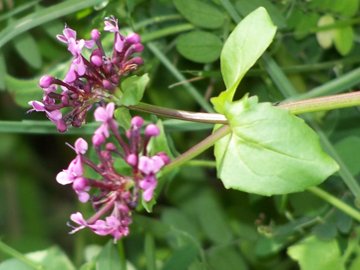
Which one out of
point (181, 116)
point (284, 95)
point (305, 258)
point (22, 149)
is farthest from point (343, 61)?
point (22, 149)

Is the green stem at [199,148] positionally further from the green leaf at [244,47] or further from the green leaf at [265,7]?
the green leaf at [265,7]

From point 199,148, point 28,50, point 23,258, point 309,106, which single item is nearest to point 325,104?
point 309,106

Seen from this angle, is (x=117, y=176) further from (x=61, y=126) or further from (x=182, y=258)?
(x=182, y=258)

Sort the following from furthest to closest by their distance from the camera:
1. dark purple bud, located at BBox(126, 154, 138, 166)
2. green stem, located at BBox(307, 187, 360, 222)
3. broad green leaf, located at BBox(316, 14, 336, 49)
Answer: broad green leaf, located at BBox(316, 14, 336, 49) → green stem, located at BBox(307, 187, 360, 222) → dark purple bud, located at BBox(126, 154, 138, 166)

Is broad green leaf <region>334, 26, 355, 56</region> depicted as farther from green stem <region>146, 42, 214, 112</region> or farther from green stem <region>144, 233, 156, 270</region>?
green stem <region>144, 233, 156, 270</region>

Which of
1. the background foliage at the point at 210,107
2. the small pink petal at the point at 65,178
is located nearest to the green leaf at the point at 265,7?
the background foliage at the point at 210,107

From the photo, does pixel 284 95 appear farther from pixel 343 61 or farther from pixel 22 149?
pixel 22 149


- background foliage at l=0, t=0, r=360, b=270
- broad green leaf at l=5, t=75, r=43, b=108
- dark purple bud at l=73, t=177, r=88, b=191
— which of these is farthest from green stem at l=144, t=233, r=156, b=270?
dark purple bud at l=73, t=177, r=88, b=191
